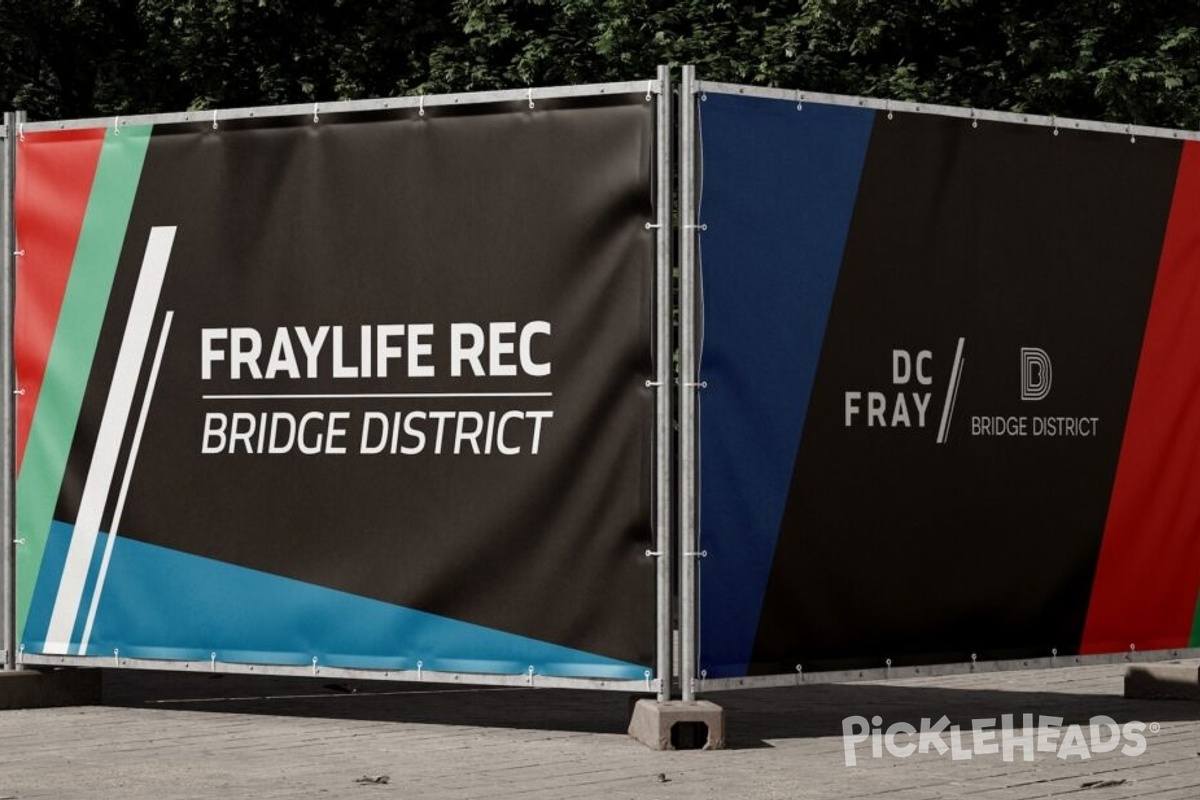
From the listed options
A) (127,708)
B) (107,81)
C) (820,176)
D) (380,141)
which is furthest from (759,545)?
(107,81)

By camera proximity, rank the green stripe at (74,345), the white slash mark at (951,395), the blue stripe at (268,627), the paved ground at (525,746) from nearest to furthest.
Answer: the paved ground at (525,746) → the blue stripe at (268,627) → the white slash mark at (951,395) → the green stripe at (74,345)

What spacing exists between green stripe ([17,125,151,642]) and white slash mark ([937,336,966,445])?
397cm

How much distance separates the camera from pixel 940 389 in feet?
35.0

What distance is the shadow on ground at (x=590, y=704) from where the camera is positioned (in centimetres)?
1080

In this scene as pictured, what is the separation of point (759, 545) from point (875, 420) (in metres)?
0.85

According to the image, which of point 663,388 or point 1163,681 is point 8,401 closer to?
point 663,388

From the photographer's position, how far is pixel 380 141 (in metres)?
10.6

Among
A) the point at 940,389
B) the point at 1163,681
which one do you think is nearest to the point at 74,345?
the point at 940,389

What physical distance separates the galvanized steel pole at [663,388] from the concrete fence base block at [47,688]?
3.20 metres

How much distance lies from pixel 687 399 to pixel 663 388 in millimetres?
117

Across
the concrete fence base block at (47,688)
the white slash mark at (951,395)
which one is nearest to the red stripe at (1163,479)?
the white slash mark at (951,395)

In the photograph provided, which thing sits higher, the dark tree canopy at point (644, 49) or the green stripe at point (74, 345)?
the dark tree canopy at point (644, 49)

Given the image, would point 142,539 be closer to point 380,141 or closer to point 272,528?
point 272,528

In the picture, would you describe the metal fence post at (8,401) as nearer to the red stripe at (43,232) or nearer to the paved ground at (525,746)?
the red stripe at (43,232)
